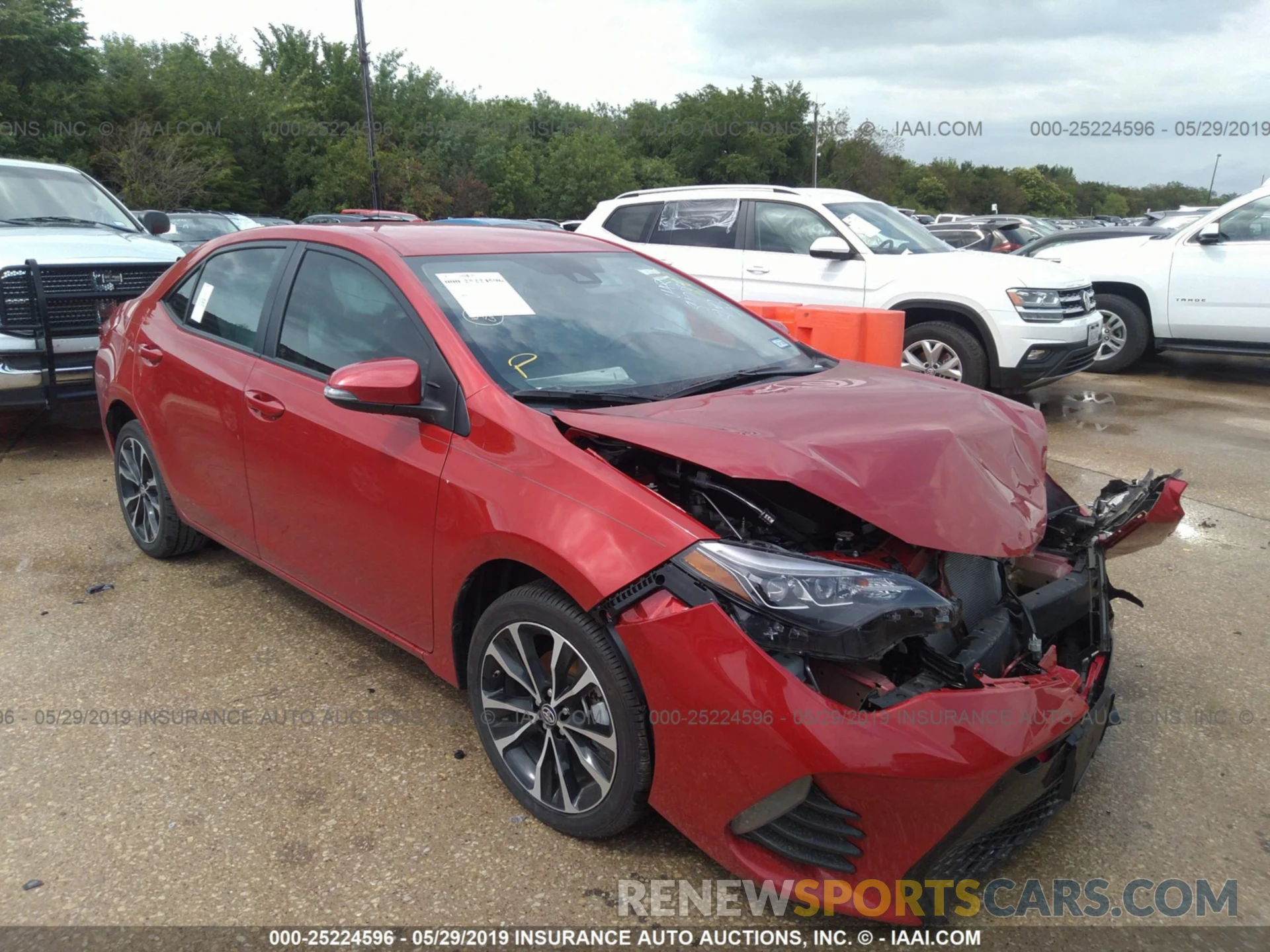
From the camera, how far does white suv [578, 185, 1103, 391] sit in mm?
7352

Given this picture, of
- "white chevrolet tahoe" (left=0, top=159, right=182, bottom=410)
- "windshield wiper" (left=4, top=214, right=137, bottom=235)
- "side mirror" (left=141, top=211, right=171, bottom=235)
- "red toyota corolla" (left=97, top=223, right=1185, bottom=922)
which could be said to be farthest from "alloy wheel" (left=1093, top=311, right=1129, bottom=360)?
"windshield wiper" (left=4, top=214, right=137, bottom=235)

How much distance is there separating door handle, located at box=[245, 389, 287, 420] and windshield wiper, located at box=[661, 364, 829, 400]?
140 centimetres

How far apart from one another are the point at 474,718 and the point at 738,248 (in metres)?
6.34

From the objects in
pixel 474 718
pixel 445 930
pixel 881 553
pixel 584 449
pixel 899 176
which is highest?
pixel 899 176

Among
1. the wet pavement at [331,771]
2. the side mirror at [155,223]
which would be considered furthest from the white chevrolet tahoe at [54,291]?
the wet pavement at [331,771]

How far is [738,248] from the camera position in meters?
8.33

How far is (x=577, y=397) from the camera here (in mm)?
2750

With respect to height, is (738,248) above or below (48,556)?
above

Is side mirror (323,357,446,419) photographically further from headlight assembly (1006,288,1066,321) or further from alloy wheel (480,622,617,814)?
headlight assembly (1006,288,1066,321)

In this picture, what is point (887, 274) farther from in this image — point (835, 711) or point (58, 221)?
point (58, 221)

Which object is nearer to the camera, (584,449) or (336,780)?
(584,449)

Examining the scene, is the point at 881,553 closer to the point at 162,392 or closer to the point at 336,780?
the point at 336,780

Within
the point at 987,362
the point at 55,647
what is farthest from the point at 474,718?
the point at 987,362

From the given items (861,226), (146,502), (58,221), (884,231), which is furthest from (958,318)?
(58,221)
